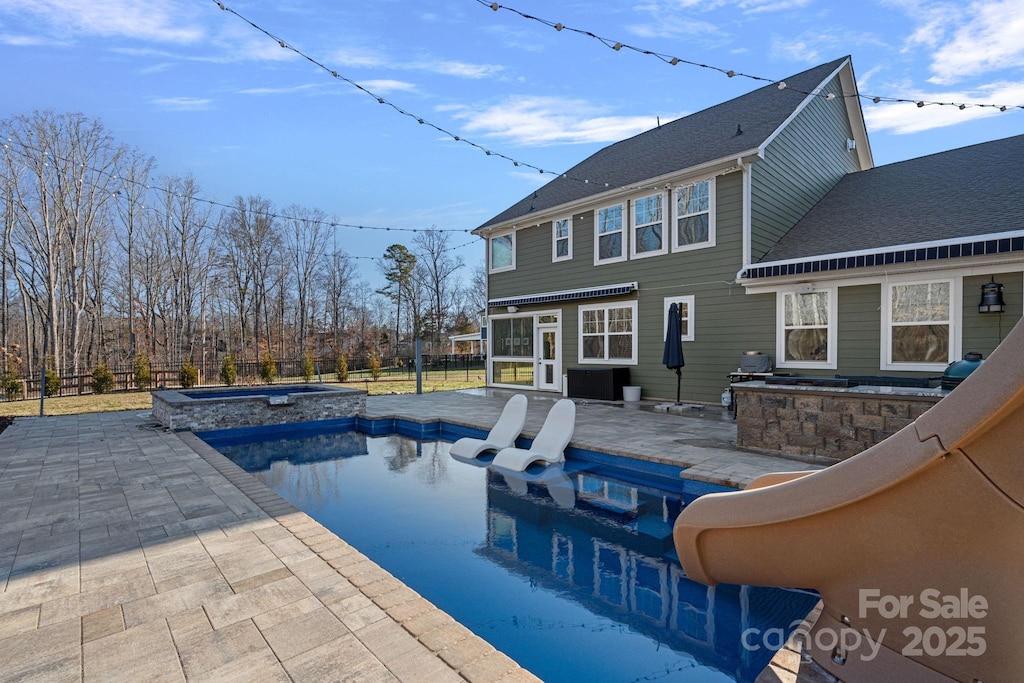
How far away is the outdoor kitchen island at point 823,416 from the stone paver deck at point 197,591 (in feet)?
1.68

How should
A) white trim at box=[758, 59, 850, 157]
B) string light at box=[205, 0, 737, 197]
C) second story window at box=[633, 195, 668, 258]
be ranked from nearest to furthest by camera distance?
string light at box=[205, 0, 737, 197]
white trim at box=[758, 59, 850, 157]
second story window at box=[633, 195, 668, 258]

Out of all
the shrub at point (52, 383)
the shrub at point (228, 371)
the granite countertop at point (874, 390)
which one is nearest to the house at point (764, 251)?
the granite countertop at point (874, 390)

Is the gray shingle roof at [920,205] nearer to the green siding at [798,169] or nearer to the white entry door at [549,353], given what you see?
the green siding at [798,169]

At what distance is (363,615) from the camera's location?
8.38 ft

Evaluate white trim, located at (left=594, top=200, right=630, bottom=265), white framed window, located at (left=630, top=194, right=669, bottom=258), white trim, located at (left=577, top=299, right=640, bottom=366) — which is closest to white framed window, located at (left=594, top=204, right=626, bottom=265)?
white trim, located at (left=594, top=200, right=630, bottom=265)

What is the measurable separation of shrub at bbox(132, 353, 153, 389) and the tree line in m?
0.22

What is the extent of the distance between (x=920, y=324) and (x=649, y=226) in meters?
5.18

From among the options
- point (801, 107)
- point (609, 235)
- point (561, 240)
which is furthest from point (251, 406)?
point (801, 107)

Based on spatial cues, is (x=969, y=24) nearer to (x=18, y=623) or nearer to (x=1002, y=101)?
(x=1002, y=101)

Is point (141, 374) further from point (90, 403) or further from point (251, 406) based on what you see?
point (251, 406)

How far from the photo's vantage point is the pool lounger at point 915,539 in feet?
4.81

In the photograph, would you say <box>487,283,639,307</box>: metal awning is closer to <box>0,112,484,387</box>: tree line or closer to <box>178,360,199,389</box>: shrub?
<box>0,112,484,387</box>: tree line

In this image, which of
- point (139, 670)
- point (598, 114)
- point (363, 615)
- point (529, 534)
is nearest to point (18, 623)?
point (139, 670)

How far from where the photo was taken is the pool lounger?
57.7 inches
